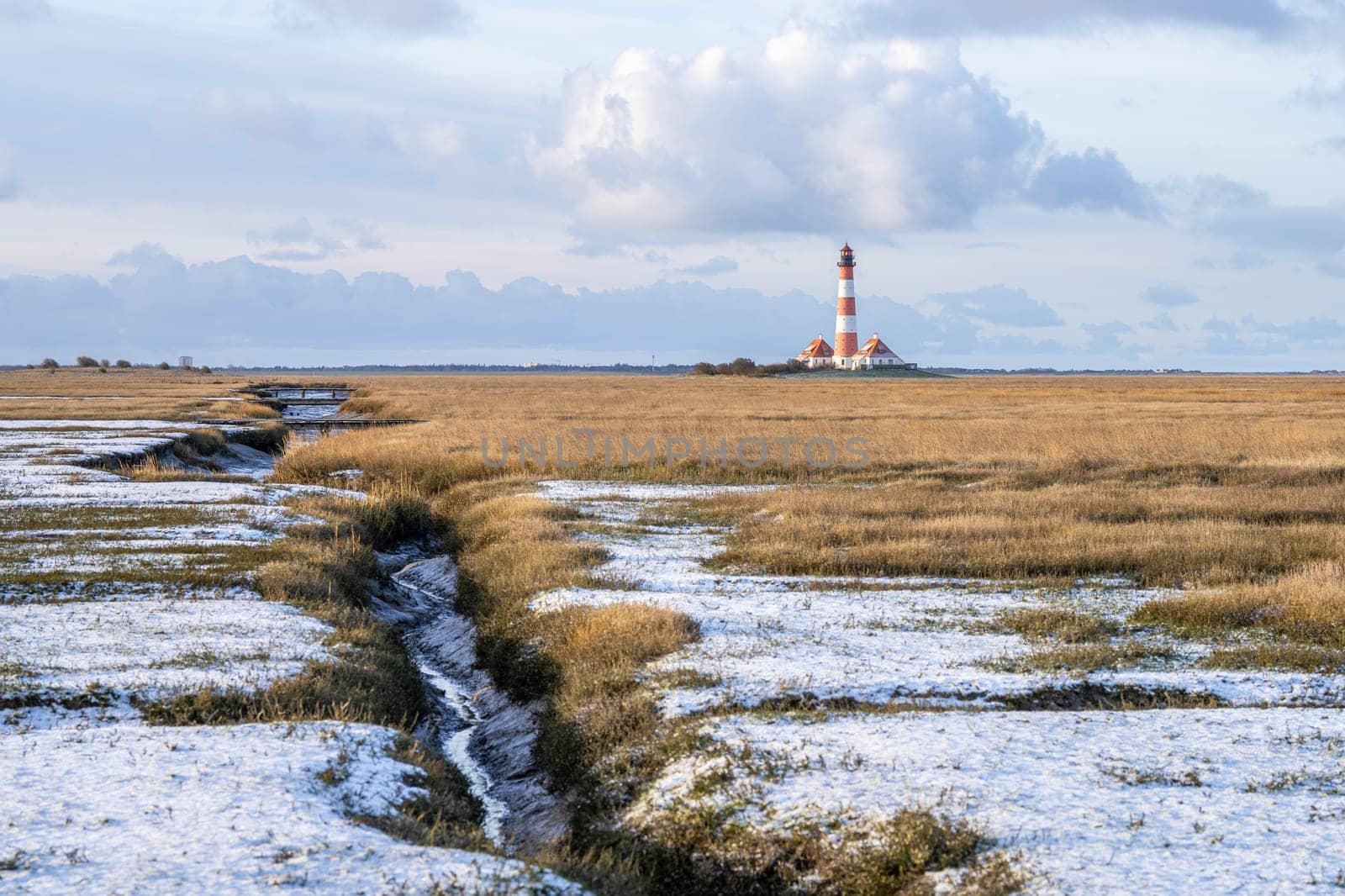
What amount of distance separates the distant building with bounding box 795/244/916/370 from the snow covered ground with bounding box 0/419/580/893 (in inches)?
4402

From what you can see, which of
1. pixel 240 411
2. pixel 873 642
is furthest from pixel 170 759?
pixel 240 411

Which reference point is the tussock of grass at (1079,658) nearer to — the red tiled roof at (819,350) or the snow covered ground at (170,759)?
the snow covered ground at (170,759)

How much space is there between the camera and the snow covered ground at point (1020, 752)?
7.30 m

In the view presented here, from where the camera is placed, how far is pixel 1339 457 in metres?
30.0

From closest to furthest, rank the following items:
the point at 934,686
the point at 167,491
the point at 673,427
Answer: the point at 934,686 → the point at 167,491 → the point at 673,427

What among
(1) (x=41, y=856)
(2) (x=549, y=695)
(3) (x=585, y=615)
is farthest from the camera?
(3) (x=585, y=615)

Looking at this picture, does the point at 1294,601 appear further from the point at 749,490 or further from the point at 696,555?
the point at 749,490

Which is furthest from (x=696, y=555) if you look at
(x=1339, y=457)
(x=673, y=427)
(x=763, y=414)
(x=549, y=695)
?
(x=763, y=414)

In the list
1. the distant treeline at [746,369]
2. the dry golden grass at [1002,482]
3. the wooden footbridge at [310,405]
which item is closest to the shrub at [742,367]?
the distant treeline at [746,369]

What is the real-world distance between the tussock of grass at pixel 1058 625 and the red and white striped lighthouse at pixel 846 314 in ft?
369

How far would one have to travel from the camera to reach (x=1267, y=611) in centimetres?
1386

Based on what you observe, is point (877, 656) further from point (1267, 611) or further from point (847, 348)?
point (847, 348)

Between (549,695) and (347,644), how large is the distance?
8.22 feet

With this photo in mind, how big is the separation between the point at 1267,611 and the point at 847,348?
402 ft
